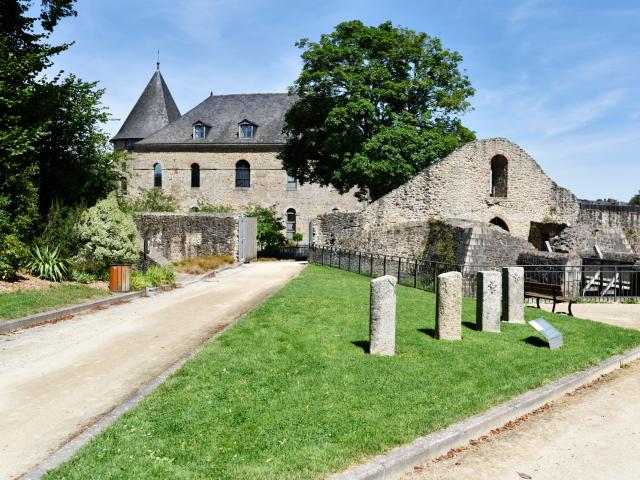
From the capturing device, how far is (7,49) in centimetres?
1544

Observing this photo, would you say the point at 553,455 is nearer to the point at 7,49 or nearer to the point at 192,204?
the point at 7,49

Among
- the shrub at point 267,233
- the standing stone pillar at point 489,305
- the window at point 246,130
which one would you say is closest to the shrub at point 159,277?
the standing stone pillar at point 489,305

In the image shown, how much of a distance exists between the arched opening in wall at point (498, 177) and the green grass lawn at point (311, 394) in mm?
17067

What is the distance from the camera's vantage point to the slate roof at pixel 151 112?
49.7 m

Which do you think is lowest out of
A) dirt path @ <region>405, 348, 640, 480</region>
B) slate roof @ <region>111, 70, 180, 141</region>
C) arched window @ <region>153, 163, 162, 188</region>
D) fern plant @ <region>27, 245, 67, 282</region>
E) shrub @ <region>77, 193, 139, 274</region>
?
dirt path @ <region>405, 348, 640, 480</region>

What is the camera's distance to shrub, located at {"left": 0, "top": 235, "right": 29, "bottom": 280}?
13950 mm

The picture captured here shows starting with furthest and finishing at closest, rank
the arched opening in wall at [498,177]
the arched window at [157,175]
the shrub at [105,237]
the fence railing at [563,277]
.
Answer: the arched window at [157,175], the arched opening in wall at [498,177], the fence railing at [563,277], the shrub at [105,237]

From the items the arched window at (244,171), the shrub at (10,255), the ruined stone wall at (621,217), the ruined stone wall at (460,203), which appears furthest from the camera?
the arched window at (244,171)

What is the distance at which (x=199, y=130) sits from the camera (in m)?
47.1

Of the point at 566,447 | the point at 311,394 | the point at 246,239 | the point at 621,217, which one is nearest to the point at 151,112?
the point at 246,239

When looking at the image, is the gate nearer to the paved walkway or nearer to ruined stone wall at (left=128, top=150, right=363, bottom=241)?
ruined stone wall at (left=128, top=150, right=363, bottom=241)

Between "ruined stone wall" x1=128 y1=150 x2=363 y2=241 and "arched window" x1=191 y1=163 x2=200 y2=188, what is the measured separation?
1.00 ft

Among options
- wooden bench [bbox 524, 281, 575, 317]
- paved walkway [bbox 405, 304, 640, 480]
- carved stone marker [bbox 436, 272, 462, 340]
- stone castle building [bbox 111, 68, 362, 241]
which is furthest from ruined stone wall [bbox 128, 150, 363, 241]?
paved walkway [bbox 405, 304, 640, 480]

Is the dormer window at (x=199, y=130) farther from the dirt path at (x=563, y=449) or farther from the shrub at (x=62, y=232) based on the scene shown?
the dirt path at (x=563, y=449)
